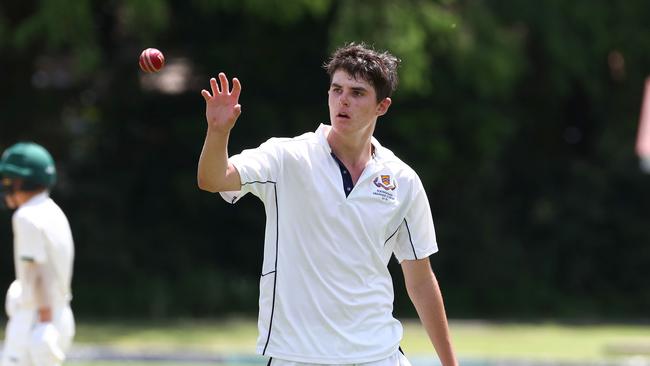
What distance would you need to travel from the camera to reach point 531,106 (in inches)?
886

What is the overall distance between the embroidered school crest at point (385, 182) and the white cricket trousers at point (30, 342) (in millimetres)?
3044

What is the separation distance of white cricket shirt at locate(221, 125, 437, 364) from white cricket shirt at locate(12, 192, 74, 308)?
2797 millimetres

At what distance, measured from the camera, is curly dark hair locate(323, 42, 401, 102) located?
4723 mm

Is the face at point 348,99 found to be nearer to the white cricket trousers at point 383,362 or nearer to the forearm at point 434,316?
the forearm at point 434,316

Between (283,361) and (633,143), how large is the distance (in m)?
18.8

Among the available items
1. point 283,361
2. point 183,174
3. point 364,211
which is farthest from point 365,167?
point 183,174

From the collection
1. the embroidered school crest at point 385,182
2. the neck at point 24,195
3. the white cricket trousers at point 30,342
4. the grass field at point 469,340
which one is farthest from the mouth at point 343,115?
the grass field at point 469,340

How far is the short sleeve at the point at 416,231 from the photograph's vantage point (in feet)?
16.2

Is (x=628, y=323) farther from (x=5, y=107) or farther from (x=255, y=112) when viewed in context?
(x=5, y=107)

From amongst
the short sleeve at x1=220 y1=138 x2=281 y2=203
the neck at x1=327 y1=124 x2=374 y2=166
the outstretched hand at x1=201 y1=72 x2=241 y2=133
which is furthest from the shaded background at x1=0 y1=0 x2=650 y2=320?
the outstretched hand at x1=201 y1=72 x2=241 y2=133

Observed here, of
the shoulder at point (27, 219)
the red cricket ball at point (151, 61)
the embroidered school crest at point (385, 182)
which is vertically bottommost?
the shoulder at point (27, 219)

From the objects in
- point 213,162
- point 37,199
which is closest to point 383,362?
point 213,162

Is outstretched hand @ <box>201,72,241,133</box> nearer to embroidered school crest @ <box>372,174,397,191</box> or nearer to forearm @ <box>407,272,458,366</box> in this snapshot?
embroidered school crest @ <box>372,174,397,191</box>

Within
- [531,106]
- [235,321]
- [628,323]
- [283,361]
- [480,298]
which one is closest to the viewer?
[283,361]
